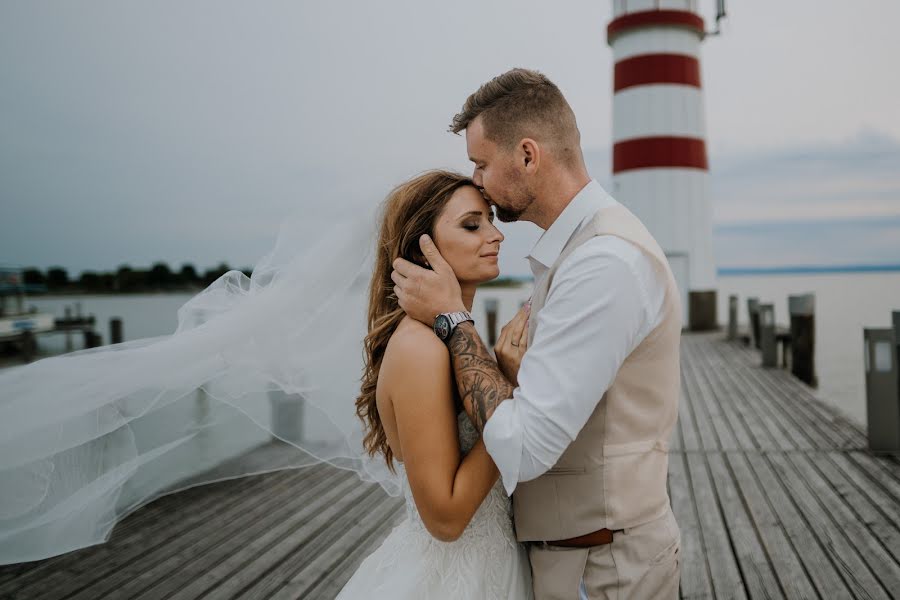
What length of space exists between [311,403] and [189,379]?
0.45 meters

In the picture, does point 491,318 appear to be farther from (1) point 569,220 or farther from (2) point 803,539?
(1) point 569,220

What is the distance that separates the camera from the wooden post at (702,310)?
497 inches

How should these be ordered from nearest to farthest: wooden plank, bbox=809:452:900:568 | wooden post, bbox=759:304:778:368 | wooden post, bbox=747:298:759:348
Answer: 1. wooden plank, bbox=809:452:900:568
2. wooden post, bbox=759:304:778:368
3. wooden post, bbox=747:298:759:348

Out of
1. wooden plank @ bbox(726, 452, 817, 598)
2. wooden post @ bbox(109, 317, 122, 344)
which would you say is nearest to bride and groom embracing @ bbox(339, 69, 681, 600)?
wooden plank @ bbox(726, 452, 817, 598)

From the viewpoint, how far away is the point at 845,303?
127ft

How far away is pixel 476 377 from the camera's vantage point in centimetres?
139

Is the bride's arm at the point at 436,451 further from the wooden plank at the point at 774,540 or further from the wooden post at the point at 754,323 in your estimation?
the wooden post at the point at 754,323

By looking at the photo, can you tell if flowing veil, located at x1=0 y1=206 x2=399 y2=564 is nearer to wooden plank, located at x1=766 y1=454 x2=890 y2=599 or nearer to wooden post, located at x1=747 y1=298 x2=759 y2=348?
wooden plank, located at x1=766 y1=454 x2=890 y2=599

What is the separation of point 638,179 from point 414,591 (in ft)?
37.0

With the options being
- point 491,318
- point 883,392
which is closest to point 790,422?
point 883,392

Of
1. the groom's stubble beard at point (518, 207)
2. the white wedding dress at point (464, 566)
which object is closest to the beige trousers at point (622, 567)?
A: the white wedding dress at point (464, 566)

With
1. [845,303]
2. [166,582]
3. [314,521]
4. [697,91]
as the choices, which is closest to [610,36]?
[697,91]

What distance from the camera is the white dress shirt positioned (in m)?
1.20

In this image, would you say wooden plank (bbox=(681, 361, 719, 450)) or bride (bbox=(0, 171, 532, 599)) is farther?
wooden plank (bbox=(681, 361, 719, 450))
